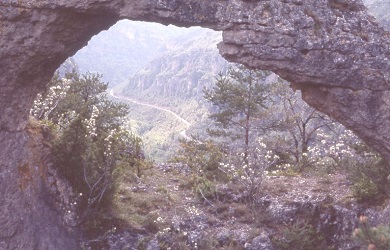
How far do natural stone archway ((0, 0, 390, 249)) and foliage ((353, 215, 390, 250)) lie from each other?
4.65 m

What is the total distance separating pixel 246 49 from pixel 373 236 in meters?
5.45

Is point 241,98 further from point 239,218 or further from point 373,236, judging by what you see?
point 373,236

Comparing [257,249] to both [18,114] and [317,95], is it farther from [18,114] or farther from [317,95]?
[18,114]

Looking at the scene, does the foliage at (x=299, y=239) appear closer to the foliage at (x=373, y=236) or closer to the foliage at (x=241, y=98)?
the foliage at (x=373, y=236)

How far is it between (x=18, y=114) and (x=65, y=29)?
2.50m

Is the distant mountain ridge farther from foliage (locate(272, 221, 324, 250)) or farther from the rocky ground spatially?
foliage (locate(272, 221, 324, 250))

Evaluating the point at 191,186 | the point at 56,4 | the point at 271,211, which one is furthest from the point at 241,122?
the point at 56,4

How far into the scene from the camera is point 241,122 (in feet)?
79.9

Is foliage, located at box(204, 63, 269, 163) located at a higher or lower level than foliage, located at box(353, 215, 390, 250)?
lower

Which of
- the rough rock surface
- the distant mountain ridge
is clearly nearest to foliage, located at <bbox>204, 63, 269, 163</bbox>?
the rough rock surface

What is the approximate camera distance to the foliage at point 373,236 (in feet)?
14.2

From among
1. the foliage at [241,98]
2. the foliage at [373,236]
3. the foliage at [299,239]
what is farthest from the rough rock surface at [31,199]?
the foliage at [241,98]

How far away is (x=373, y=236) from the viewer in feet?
14.4

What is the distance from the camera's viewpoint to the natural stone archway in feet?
27.7
